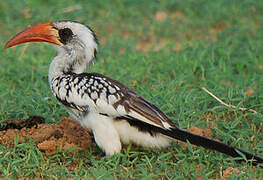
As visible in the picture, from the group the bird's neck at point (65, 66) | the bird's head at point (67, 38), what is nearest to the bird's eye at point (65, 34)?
the bird's head at point (67, 38)

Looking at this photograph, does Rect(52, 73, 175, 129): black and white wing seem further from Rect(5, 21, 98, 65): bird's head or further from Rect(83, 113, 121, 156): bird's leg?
Rect(5, 21, 98, 65): bird's head

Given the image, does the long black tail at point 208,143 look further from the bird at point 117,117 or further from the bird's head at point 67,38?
the bird's head at point 67,38

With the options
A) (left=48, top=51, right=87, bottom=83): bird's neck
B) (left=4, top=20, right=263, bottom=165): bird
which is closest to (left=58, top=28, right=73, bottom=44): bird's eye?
(left=48, top=51, right=87, bottom=83): bird's neck

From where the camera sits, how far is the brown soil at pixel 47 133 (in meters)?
3.74

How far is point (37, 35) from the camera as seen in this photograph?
4027 millimetres

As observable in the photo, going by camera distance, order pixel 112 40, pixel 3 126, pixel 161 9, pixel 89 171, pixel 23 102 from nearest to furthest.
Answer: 1. pixel 89 171
2. pixel 3 126
3. pixel 23 102
4. pixel 112 40
5. pixel 161 9

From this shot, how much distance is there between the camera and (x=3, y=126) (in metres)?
4.08

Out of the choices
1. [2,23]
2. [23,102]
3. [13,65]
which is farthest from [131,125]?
[2,23]

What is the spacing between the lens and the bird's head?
4016 mm

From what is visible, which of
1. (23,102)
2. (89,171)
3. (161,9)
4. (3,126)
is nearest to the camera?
(89,171)

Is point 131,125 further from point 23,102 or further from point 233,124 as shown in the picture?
point 23,102

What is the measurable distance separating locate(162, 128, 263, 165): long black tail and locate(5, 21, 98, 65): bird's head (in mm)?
852

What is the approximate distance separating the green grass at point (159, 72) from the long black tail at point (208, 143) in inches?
2.5

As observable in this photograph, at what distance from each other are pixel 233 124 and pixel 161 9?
2.96 m
